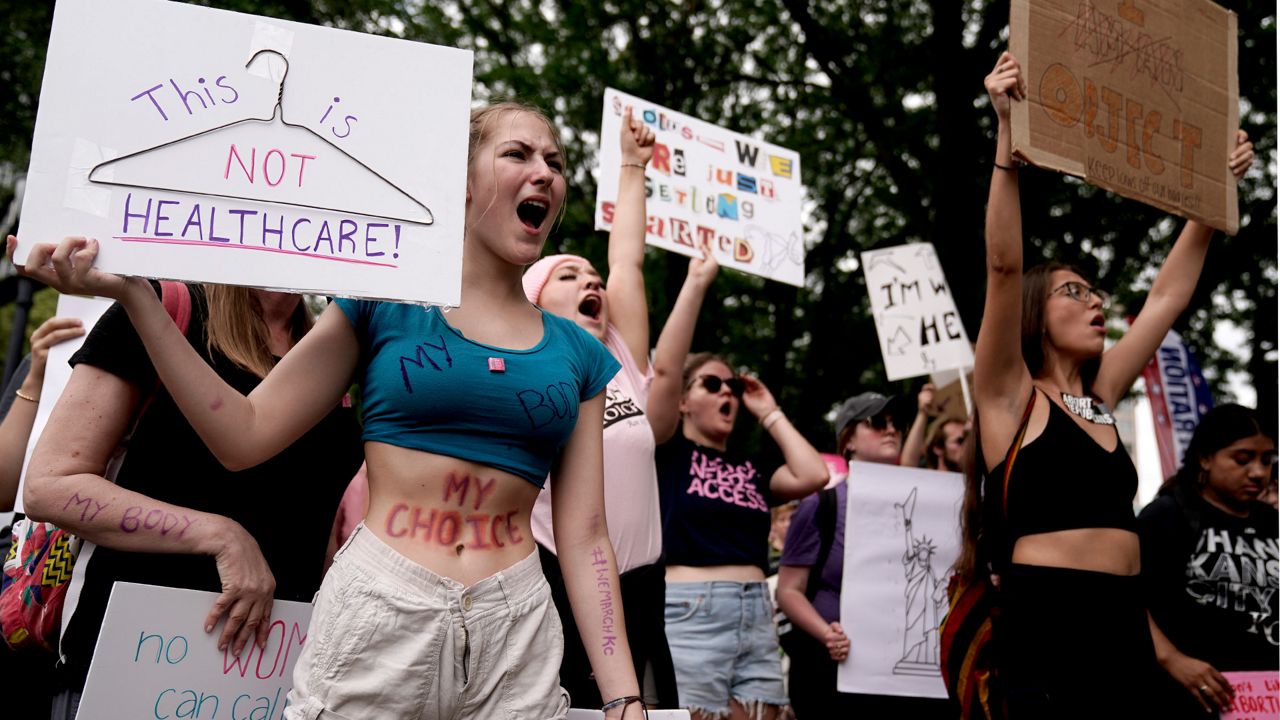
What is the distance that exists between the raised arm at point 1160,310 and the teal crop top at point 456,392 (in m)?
2.24

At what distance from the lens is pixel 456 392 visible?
2.05 metres

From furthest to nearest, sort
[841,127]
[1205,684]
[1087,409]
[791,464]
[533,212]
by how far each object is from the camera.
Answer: [841,127]
[791,464]
[1205,684]
[1087,409]
[533,212]

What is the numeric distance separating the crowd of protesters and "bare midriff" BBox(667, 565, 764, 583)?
0.01 m

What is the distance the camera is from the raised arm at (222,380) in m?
1.87

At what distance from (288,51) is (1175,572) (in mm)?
3787

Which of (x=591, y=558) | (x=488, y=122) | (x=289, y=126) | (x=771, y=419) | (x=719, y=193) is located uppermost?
(x=719, y=193)

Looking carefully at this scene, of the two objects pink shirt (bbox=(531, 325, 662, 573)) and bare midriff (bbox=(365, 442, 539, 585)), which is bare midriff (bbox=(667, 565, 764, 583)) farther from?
bare midriff (bbox=(365, 442, 539, 585))

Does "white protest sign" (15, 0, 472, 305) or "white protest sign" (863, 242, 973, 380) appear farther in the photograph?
"white protest sign" (863, 242, 973, 380)

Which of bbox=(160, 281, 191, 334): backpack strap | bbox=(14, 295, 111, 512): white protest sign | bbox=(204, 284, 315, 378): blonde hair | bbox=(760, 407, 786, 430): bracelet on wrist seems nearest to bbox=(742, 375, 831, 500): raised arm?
bbox=(760, 407, 786, 430): bracelet on wrist

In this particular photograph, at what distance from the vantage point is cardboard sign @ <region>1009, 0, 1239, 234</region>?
346 centimetres

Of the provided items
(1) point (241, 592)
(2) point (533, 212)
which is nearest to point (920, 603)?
(2) point (533, 212)

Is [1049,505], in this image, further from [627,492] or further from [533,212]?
[533,212]

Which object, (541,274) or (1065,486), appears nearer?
(1065,486)

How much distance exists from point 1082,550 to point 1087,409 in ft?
1.68
